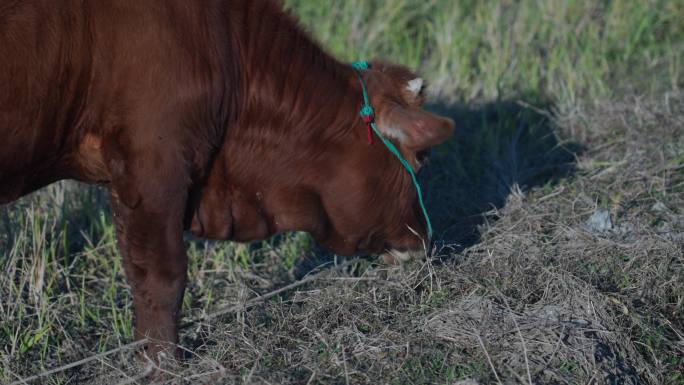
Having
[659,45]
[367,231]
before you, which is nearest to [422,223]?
[367,231]

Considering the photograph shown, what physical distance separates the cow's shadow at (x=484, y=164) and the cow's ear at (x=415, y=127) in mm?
1006

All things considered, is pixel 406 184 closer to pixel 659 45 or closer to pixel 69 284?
pixel 69 284

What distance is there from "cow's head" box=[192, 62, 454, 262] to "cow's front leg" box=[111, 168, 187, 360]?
0.33 meters

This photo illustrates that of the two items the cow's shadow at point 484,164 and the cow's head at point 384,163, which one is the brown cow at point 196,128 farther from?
the cow's shadow at point 484,164

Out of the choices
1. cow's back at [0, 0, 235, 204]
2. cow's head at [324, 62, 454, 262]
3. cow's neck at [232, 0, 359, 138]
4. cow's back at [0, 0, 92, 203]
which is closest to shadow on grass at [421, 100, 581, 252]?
cow's head at [324, 62, 454, 262]

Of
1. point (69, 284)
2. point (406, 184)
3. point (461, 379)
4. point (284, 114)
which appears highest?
point (284, 114)

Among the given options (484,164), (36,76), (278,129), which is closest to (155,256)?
(278,129)

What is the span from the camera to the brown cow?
3.73 meters

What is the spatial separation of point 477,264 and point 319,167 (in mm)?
1021

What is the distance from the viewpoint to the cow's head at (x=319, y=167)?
418cm

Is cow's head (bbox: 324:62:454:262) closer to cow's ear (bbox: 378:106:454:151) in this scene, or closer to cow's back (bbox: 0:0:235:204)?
cow's ear (bbox: 378:106:454:151)

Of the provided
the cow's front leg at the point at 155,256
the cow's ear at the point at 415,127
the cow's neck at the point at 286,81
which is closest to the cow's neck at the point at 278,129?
the cow's neck at the point at 286,81

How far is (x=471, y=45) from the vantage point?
7.32 m

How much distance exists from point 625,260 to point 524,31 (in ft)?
10.5
